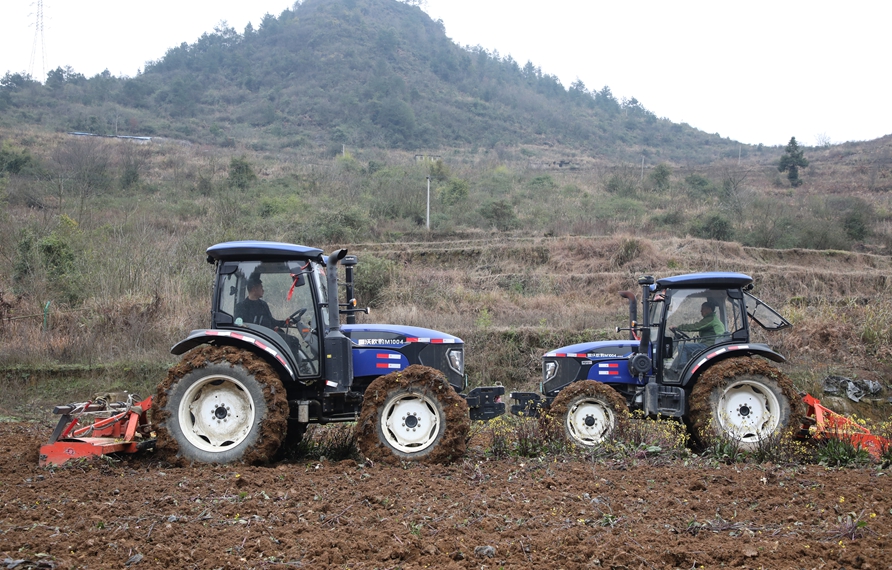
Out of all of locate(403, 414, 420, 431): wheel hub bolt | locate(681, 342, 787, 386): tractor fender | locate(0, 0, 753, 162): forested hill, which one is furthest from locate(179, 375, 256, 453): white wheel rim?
locate(0, 0, 753, 162): forested hill

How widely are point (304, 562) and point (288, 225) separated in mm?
23571

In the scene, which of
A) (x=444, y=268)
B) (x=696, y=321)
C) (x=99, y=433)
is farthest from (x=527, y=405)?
(x=444, y=268)

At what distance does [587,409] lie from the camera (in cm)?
896

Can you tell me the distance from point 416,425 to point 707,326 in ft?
13.6

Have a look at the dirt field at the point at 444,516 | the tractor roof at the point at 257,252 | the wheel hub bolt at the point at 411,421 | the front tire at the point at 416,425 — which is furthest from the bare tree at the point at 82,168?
the dirt field at the point at 444,516

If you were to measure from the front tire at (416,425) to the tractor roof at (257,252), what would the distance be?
1.62 meters

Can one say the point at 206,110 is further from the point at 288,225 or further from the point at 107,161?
the point at 288,225

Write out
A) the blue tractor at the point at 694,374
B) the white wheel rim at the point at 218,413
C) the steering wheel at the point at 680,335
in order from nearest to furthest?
the white wheel rim at the point at 218,413 → the blue tractor at the point at 694,374 → the steering wheel at the point at 680,335

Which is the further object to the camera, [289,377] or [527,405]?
[527,405]

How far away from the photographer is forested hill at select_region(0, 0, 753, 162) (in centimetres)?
6412

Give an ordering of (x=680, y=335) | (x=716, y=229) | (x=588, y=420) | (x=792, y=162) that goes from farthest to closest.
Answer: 1. (x=792, y=162)
2. (x=716, y=229)
3. (x=680, y=335)
4. (x=588, y=420)

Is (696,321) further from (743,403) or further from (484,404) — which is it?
(484,404)

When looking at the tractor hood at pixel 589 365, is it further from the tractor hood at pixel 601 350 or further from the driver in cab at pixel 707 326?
the driver in cab at pixel 707 326

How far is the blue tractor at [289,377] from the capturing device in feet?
23.6
